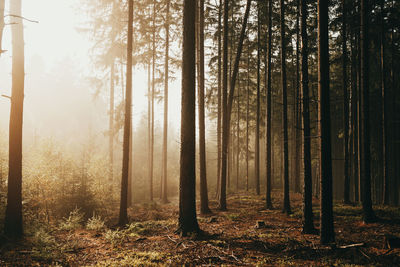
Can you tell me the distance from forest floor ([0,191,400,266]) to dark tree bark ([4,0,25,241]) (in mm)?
672

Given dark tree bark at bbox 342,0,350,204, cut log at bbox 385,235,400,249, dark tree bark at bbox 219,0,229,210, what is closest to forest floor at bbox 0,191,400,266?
cut log at bbox 385,235,400,249

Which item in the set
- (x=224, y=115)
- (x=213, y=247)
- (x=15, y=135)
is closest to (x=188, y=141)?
(x=213, y=247)

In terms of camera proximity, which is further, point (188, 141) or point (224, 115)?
point (224, 115)

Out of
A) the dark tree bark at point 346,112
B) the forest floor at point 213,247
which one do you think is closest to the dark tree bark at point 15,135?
the forest floor at point 213,247

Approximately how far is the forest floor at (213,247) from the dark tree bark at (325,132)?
620mm

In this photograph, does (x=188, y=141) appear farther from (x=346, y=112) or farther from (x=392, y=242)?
(x=346, y=112)

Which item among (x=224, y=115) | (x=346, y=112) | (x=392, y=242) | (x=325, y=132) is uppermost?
(x=346, y=112)

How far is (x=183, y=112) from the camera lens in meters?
A: 7.06

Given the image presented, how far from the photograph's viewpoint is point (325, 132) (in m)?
5.71

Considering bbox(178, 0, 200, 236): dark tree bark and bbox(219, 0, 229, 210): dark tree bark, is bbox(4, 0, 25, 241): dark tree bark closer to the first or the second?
bbox(178, 0, 200, 236): dark tree bark

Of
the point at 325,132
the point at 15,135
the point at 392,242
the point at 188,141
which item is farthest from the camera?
the point at 188,141

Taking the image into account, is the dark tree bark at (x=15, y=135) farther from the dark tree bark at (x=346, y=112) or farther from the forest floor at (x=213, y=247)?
the dark tree bark at (x=346, y=112)

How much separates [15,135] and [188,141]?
5.68 metres

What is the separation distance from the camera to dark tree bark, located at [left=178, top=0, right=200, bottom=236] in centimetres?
689
